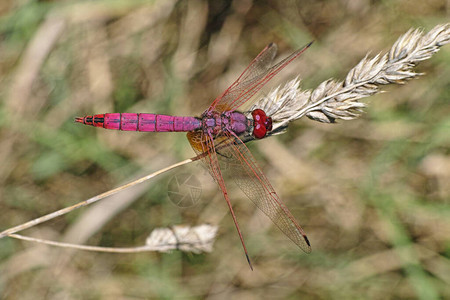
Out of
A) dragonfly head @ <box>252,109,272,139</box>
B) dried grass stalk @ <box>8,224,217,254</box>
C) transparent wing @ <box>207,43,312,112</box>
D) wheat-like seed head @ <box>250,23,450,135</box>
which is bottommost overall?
dried grass stalk @ <box>8,224,217,254</box>

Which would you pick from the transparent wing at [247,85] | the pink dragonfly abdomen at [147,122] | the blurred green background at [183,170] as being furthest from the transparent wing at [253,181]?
the blurred green background at [183,170]

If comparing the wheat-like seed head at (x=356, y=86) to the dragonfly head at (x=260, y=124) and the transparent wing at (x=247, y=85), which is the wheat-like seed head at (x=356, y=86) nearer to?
the dragonfly head at (x=260, y=124)

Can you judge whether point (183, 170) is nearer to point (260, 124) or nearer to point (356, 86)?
point (260, 124)

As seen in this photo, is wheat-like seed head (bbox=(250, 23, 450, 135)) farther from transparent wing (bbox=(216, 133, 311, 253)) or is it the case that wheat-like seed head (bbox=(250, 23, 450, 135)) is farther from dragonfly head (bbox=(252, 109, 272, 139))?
transparent wing (bbox=(216, 133, 311, 253))

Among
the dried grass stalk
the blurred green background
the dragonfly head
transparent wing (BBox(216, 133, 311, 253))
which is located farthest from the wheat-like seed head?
the blurred green background

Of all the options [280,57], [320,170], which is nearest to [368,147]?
[320,170]

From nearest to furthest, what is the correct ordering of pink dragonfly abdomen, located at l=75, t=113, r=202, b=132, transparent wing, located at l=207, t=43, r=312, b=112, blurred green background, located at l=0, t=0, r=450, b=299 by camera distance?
transparent wing, located at l=207, t=43, r=312, b=112 < pink dragonfly abdomen, located at l=75, t=113, r=202, b=132 < blurred green background, located at l=0, t=0, r=450, b=299

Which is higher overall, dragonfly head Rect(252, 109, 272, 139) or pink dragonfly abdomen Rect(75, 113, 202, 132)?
pink dragonfly abdomen Rect(75, 113, 202, 132)
